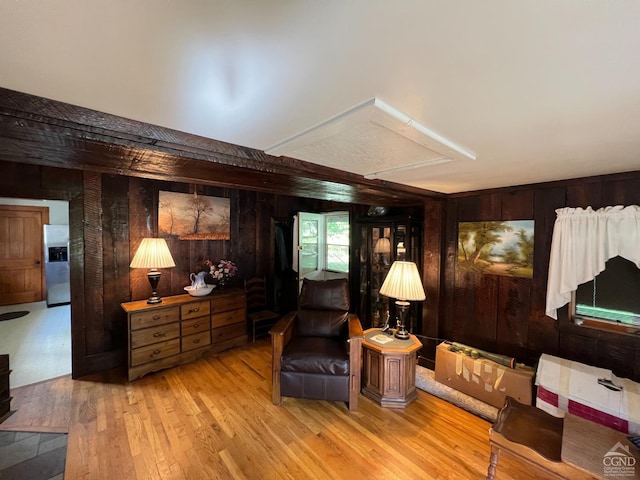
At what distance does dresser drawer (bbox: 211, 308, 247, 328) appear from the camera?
3.33m

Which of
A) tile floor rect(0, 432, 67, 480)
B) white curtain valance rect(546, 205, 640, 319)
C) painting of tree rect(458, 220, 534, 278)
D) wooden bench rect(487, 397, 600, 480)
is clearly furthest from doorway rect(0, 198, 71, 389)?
white curtain valance rect(546, 205, 640, 319)

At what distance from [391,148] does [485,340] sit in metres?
2.59

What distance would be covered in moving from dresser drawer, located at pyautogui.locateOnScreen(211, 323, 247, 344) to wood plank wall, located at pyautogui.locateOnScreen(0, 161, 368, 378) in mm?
743

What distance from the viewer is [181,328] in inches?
120

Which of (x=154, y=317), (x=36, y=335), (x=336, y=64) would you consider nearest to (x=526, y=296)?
(x=336, y=64)

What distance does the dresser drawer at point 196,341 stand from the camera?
121 inches

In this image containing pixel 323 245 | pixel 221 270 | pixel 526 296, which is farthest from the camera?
pixel 323 245

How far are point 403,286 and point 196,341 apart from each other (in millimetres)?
2539

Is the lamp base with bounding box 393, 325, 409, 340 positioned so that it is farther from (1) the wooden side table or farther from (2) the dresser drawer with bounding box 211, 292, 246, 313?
(2) the dresser drawer with bounding box 211, 292, 246, 313

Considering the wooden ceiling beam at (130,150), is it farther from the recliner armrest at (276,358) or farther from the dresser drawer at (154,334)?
the dresser drawer at (154,334)

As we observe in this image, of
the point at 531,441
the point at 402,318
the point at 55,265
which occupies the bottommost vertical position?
the point at 531,441

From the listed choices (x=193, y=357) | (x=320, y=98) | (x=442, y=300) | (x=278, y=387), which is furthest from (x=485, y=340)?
(x=193, y=357)

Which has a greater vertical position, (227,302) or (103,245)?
(103,245)

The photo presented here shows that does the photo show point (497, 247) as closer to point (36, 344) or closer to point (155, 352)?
point (155, 352)
